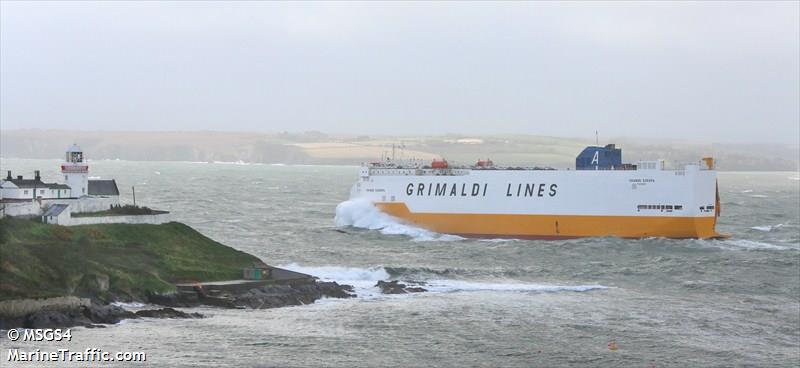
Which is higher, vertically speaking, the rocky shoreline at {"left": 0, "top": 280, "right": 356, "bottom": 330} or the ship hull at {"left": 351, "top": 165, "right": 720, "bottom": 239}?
Result: the ship hull at {"left": 351, "top": 165, "right": 720, "bottom": 239}

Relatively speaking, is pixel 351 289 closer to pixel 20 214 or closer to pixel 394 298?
pixel 394 298

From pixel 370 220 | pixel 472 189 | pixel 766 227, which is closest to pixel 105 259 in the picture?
pixel 472 189

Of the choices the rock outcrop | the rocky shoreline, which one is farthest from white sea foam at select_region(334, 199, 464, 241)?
the rocky shoreline

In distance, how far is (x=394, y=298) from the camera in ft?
122

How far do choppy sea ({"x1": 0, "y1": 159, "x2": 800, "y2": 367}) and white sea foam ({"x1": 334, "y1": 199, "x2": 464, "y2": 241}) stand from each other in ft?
0.88

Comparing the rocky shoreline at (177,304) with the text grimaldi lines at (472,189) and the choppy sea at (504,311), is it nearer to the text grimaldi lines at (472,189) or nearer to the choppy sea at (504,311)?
the choppy sea at (504,311)

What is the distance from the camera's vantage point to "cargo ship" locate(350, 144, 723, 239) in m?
56.3

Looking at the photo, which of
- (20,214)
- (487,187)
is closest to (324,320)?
(20,214)

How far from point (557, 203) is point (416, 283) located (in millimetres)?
19971

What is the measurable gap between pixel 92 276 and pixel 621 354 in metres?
16.2

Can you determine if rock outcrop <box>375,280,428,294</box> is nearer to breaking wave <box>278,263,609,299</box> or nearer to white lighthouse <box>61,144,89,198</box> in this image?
breaking wave <box>278,263,609,299</box>

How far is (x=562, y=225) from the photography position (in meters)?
59.0

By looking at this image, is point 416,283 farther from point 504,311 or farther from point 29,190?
point 29,190

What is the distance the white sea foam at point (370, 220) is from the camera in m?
63.3
